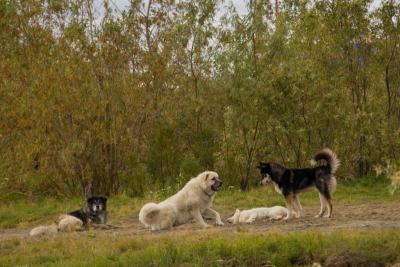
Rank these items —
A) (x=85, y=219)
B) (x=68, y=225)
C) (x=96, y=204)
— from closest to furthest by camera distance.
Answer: (x=68, y=225) < (x=85, y=219) < (x=96, y=204)

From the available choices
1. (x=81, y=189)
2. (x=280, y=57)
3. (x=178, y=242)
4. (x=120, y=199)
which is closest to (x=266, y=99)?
(x=280, y=57)

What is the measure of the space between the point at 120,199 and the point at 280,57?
6.61 m

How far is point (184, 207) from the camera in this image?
13.3 metres

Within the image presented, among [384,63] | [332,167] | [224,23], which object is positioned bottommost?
[332,167]

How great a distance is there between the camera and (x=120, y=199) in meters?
20.2

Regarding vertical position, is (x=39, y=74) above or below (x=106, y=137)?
above

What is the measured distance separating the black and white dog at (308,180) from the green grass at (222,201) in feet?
8.20

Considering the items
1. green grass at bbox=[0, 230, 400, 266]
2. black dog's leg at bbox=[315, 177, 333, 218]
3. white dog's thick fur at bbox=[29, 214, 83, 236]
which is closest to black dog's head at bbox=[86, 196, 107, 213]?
white dog's thick fur at bbox=[29, 214, 83, 236]

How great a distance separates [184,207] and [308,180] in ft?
8.95

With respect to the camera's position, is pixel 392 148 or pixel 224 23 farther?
pixel 224 23

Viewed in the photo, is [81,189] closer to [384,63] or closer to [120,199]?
[120,199]

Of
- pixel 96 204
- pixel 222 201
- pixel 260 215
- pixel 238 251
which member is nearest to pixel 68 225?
pixel 96 204

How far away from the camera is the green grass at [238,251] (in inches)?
359

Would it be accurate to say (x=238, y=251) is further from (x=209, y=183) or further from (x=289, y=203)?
(x=289, y=203)
